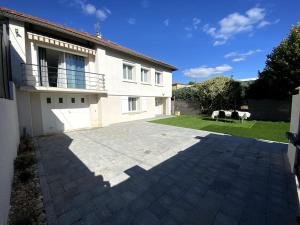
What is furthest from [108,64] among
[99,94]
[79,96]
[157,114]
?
[157,114]

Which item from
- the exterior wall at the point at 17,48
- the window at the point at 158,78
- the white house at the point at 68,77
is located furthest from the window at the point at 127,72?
the exterior wall at the point at 17,48

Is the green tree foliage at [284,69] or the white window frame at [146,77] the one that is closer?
→ the green tree foliage at [284,69]

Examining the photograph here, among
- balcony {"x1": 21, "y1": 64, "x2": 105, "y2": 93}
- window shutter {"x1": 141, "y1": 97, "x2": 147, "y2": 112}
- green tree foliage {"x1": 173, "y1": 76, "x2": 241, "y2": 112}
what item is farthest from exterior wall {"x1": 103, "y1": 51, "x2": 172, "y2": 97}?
green tree foliage {"x1": 173, "y1": 76, "x2": 241, "y2": 112}

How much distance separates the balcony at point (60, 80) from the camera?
32.5ft

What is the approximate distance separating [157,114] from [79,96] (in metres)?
12.9

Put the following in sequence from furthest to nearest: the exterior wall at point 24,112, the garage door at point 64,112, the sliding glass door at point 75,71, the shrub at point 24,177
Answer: the sliding glass door at point 75,71 < the garage door at point 64,112 < the exterior wall at point 24,112 < the shrub at point 24,177

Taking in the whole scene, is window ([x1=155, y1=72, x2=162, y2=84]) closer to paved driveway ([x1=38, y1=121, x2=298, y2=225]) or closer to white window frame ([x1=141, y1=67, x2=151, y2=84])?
white window frame ([x1=141, y1=67, x2=151, y2=84])

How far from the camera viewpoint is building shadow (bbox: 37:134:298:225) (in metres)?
3.27

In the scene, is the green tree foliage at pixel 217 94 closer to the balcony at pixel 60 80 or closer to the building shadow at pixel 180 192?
the balcony at pixel 60 80

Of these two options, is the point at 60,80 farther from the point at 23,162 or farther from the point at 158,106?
the point at 158,106

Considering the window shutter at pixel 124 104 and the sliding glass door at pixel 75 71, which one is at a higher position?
the sliding glass door at pixel 75 71

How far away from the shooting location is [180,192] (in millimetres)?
4152

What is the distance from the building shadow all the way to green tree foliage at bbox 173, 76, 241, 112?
14.1 m

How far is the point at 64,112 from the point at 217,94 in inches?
703
